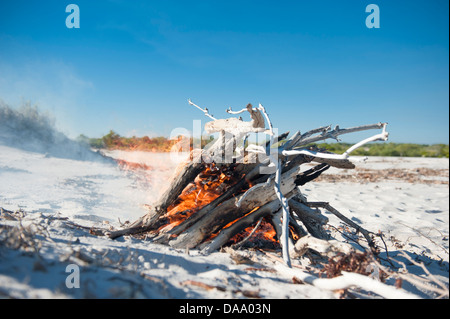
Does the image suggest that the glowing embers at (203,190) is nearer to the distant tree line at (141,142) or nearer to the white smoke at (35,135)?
the distant tree line at (141,142)

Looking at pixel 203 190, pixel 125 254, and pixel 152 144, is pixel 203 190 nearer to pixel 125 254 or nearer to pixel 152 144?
pixel 125 254

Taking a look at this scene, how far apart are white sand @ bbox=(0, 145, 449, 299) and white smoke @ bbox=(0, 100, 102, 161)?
3009mm

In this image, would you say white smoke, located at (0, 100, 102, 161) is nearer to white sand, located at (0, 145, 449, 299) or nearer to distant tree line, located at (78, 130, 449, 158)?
distant tree line, located at (78, 130, 449, 158)

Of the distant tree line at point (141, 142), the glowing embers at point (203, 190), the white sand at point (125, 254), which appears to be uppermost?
the distant tree line at point (141, 142)

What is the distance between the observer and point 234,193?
3.03 meters

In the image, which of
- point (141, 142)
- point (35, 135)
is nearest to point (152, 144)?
point (141, 142)

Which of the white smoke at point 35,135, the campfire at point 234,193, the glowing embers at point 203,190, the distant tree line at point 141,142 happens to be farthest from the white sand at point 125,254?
the white smoke at point 35,135

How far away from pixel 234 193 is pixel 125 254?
1.42m

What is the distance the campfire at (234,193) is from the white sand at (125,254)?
31 centimetres

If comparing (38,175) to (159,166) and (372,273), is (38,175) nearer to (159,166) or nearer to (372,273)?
(159,166)

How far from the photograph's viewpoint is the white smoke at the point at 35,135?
8836mm

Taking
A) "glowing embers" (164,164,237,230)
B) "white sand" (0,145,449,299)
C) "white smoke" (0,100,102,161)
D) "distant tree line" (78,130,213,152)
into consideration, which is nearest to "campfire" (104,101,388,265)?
"glowing embers" (164,164,237,230)

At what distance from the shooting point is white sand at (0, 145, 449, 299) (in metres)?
1.46
